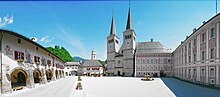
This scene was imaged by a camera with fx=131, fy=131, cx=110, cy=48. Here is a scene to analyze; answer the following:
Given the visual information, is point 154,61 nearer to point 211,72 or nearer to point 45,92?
point 211,72

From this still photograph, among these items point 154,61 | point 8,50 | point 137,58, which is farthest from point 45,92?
point 154,61

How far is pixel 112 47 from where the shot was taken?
60.0 m

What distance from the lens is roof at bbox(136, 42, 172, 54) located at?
48231mm

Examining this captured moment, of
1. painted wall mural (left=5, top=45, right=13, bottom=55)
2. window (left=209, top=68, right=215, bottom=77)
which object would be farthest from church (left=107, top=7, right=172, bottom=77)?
painted wall mural (left=5, top=45, right=13, bottom=55)

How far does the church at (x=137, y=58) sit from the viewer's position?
152 feet

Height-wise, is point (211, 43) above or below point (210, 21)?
below

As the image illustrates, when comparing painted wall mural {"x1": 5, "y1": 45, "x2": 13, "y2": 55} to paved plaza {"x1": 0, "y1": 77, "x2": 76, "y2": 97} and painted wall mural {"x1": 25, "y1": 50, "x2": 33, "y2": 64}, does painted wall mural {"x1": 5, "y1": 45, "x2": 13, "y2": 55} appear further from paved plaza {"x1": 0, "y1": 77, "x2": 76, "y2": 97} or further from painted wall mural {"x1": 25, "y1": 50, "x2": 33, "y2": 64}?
paved plaza {"x1": 0, "y1": 77, "x2": 76, "y2": 97}

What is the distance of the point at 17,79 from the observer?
71.6ft

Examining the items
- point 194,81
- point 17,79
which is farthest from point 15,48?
point 194,81

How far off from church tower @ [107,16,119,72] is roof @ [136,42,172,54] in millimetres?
11570

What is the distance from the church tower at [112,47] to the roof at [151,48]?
11570 millimetres

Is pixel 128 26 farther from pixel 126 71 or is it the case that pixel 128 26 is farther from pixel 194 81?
pixel 194 81

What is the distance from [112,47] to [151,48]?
17.9 m

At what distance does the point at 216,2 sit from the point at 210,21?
482 centimetres
